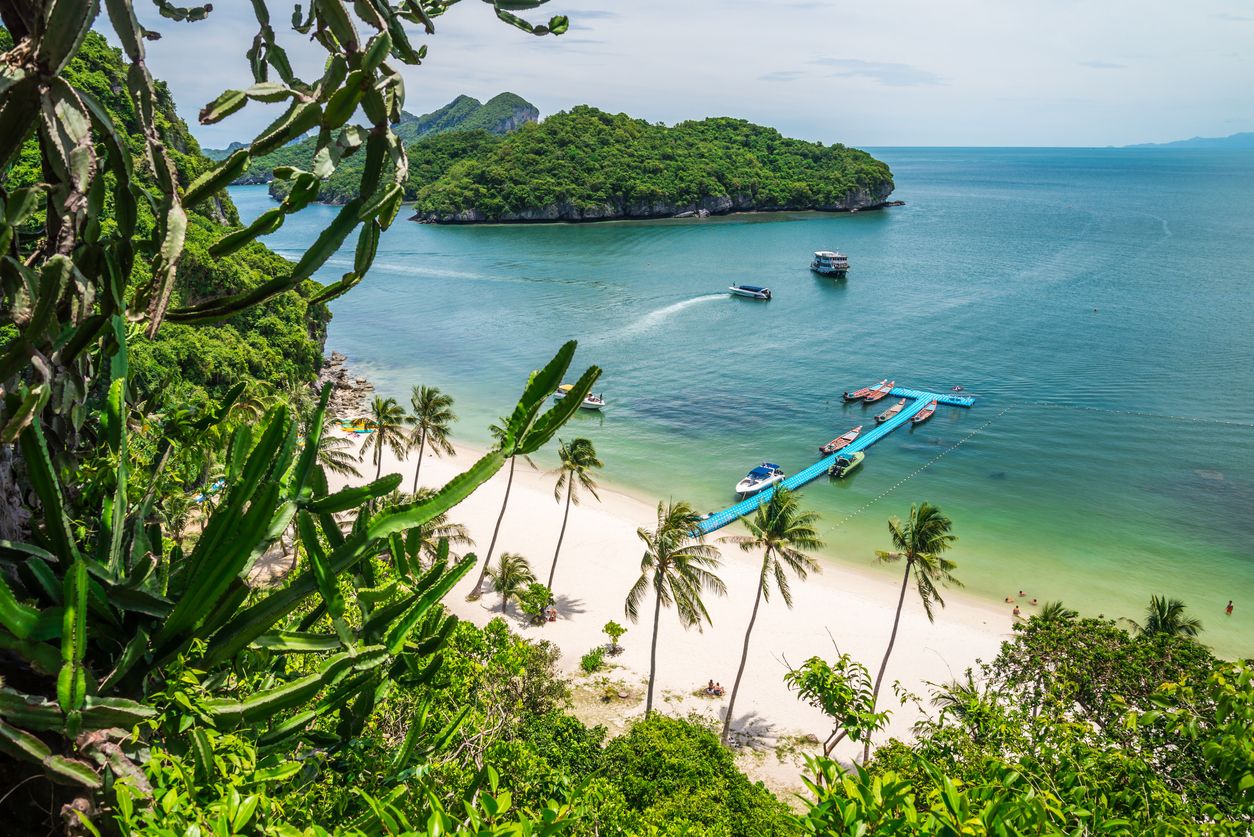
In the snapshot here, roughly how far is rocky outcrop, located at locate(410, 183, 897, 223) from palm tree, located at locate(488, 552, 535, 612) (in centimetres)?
9113

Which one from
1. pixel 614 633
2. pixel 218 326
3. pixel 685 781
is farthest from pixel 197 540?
pixel 218 326

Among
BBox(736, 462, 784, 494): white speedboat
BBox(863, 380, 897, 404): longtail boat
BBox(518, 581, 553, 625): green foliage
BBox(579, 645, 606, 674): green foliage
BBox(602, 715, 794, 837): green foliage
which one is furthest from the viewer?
BBox(863, 380, 897, 404): longtail boat

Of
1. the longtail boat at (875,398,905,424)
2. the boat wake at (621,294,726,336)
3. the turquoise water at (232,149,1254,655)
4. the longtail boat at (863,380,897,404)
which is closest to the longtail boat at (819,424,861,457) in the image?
the turquoise water at (232,149,1254,655)

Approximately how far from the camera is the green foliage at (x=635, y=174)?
4387 inches

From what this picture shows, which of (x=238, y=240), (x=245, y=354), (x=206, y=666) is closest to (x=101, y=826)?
(x=206, y=666)

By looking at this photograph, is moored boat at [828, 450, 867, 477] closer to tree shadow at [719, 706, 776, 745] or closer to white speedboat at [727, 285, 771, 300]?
tree shadow at [719, 706, 776, 745]

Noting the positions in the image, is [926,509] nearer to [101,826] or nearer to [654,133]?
[101,826]

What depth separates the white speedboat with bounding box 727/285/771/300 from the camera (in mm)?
67375

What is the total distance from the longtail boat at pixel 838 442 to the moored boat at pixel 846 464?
1222mm

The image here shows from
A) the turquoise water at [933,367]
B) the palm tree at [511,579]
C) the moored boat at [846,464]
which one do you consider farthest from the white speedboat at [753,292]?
the palm tree at [511,579]

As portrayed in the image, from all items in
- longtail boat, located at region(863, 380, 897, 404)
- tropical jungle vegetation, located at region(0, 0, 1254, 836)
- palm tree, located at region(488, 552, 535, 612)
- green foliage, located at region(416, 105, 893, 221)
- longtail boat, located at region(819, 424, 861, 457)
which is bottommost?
palm tree, located at region(488, 552, 535, 612)

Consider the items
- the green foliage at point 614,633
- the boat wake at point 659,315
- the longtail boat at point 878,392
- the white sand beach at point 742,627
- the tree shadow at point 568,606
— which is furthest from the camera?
the boat wake at point 659,315

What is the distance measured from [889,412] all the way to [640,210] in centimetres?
7927

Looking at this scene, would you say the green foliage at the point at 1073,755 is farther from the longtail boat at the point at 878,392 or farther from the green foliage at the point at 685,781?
the longtail boat at the point at 878,392
